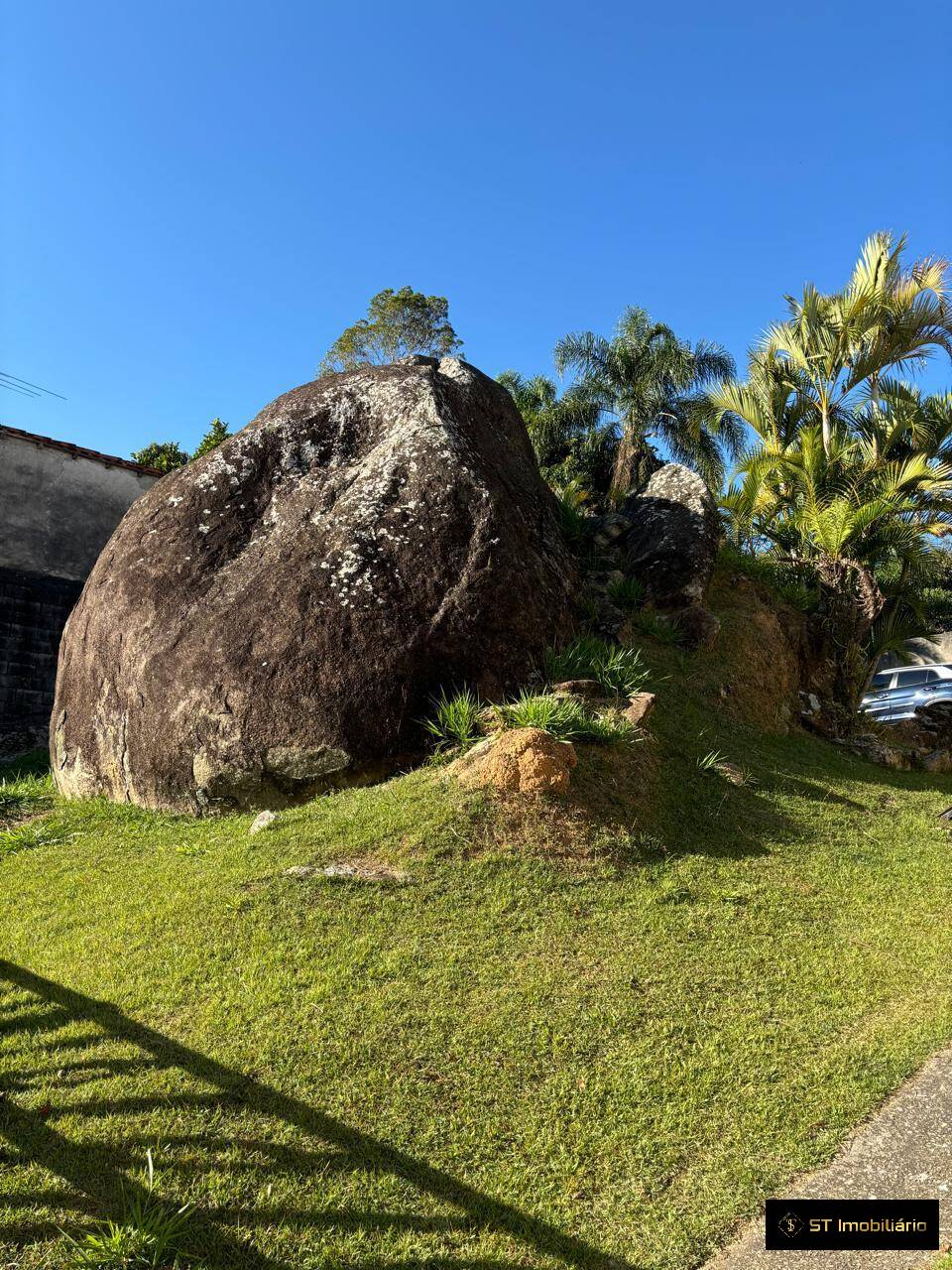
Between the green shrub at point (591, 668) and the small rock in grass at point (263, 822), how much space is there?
2.74 metres

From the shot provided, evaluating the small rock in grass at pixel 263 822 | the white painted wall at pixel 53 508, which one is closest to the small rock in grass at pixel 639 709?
the small rock in grass at pixel 263 822

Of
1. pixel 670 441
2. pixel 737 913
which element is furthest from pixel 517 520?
pixel 670 441

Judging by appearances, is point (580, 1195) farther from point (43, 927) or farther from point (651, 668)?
point (651, 668)

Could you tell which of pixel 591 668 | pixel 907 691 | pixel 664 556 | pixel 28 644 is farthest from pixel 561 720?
pixel 907 691

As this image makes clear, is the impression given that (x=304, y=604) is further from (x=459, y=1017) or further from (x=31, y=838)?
(x=459, y=1017)

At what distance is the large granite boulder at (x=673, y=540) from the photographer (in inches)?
436

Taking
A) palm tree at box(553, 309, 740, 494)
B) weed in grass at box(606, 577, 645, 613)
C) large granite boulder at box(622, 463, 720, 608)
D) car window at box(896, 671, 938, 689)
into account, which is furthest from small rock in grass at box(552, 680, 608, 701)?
palm tree at box(553, 309, 740, 494)

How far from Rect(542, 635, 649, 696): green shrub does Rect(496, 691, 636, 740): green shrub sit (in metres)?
0.71

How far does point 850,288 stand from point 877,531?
3920mm

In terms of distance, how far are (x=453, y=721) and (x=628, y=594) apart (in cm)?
457

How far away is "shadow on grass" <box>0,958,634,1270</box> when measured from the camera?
301 cm

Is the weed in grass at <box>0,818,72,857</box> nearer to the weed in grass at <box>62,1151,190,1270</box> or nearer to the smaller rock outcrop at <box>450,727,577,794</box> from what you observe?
the smaller rock outcrop at <box>450,727,577,794</box>

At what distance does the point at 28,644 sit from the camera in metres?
12.6

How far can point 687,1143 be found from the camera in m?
3.61
